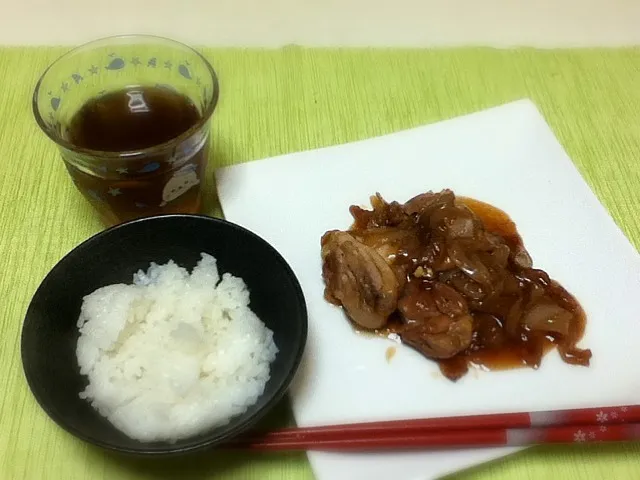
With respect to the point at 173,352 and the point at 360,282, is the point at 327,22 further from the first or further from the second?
the point at 173,352

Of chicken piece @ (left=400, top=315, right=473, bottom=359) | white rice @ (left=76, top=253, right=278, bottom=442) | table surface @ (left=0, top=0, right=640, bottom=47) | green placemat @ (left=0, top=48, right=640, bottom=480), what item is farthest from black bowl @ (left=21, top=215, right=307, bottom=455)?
table surface @ (left=0, top=0, right=640, bottom=47)

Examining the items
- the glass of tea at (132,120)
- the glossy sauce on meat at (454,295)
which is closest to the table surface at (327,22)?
the glass of tea at (132,120)

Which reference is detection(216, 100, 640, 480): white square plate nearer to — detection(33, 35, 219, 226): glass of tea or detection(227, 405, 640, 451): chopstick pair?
detection(227, 405, 640, 451): chopstick pair

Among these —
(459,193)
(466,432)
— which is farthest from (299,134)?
(466,432)

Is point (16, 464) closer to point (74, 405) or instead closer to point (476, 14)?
point (74, 405)

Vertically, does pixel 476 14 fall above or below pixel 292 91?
above

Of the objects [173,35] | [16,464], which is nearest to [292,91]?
[173,35]
